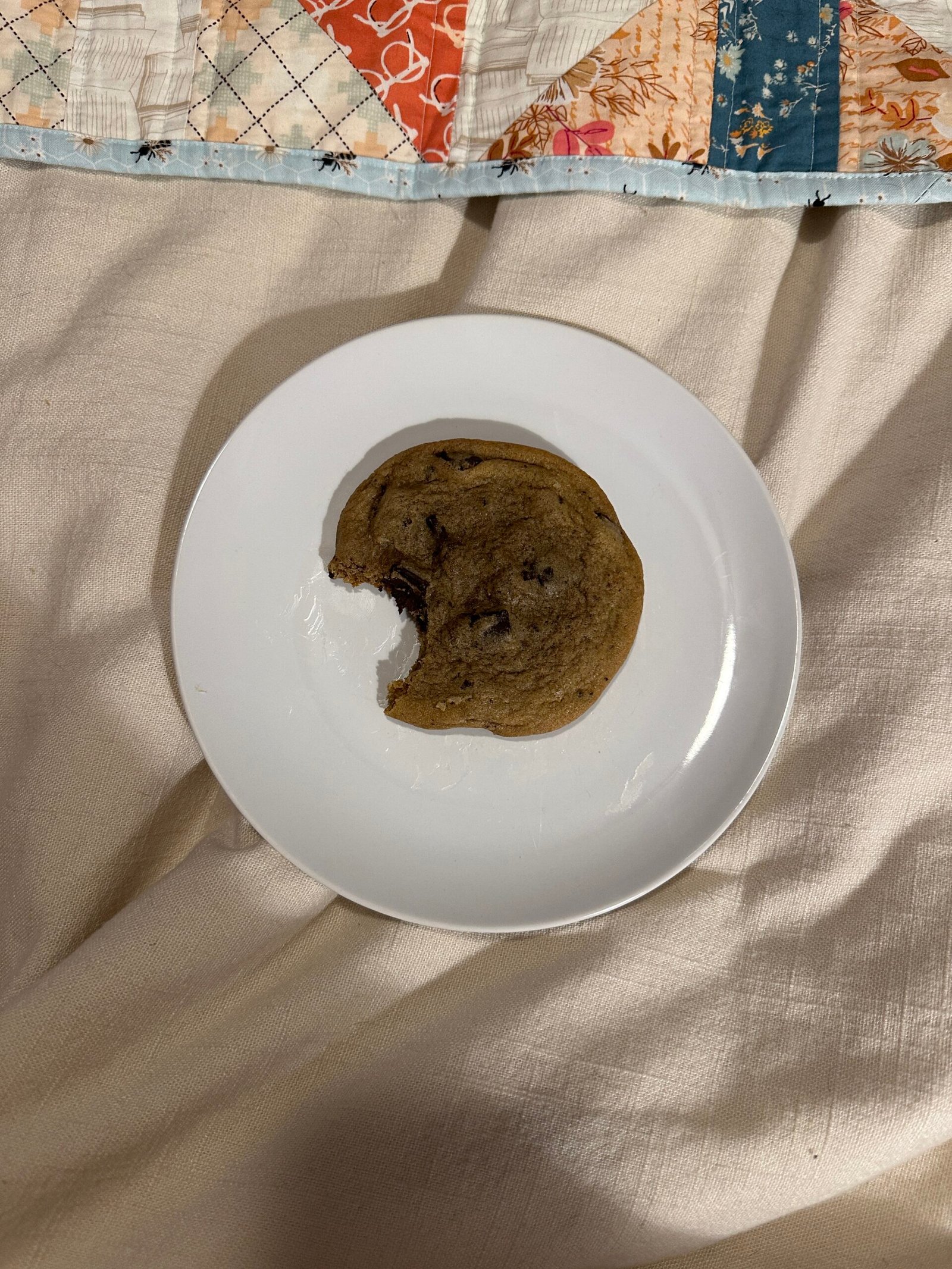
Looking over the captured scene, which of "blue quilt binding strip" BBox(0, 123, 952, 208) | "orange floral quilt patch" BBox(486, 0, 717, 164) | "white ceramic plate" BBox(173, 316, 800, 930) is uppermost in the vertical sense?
"orange floral quilt patch" BBox(486, 0, 717, 164)

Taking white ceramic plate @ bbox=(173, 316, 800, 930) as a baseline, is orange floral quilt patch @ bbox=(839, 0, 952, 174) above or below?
above

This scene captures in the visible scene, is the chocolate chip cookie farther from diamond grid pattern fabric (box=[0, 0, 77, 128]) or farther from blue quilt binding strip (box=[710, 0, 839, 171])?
diamond grid pattern fabric (box=[0, 0, 77, 128])

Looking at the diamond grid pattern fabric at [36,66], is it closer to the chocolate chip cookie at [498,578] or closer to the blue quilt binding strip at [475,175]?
the blue quilt binding strip at [475,175]

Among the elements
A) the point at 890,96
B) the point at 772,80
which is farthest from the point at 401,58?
the point at 890,96

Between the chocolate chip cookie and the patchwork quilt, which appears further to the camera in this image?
the patchwork quilt

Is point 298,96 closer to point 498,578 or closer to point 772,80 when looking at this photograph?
point 772,80

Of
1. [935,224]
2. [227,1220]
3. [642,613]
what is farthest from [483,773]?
[935,224]

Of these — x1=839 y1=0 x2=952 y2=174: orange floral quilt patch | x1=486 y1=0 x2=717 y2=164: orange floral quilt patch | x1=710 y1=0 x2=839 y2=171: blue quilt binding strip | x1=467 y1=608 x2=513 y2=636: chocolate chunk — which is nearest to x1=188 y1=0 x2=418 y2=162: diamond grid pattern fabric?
x1=486 y1=0 x2=717 y2=164: orange floral quilt patch
